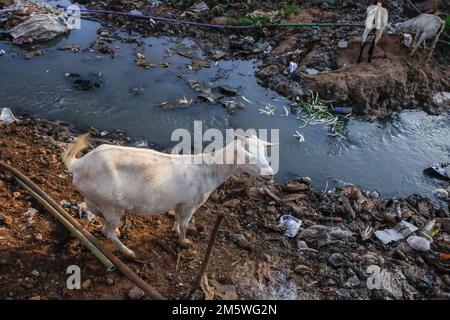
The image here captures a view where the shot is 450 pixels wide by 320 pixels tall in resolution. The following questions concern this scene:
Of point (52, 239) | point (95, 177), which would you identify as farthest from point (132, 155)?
point (52, 239)

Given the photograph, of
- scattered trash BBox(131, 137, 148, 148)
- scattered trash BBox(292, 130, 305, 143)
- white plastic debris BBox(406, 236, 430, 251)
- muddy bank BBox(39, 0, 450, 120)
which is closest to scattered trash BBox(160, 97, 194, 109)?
scattered trash BBox(131, 137, 148, 148)

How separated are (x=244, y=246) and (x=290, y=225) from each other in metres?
0.85

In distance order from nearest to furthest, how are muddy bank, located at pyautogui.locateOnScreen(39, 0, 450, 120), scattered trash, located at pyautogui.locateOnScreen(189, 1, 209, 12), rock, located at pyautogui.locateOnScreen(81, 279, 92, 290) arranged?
rock, located at pyautogui.locateOnScreen(81, 279, 92, 290), muddy bank, located at pyautogui.locateOnScreen(39, 0, 450, 120), scattered trash, located at pyautogui.locateOnScreen(189, 1, 209, 12)

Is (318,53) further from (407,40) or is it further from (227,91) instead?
(227,91)

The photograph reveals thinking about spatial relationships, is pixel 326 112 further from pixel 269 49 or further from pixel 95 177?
pixel 95 177

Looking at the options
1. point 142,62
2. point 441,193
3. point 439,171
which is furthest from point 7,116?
point 439,171

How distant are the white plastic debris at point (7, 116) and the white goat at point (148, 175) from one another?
3639mm

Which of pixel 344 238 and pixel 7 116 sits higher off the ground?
pixel 7 116

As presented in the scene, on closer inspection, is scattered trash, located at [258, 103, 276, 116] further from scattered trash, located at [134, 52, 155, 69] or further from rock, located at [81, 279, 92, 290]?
rock, located at [81, 279, 92, 290]

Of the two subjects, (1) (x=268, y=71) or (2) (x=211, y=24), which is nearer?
(1) (x=268, y=71)

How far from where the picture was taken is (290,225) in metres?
5.43

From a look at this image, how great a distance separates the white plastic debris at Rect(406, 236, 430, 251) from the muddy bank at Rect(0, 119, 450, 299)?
0.09 ft

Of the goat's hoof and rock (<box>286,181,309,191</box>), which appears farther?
rock (<box>286,181,309,191</box>)

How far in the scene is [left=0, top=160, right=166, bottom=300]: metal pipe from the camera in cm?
378
